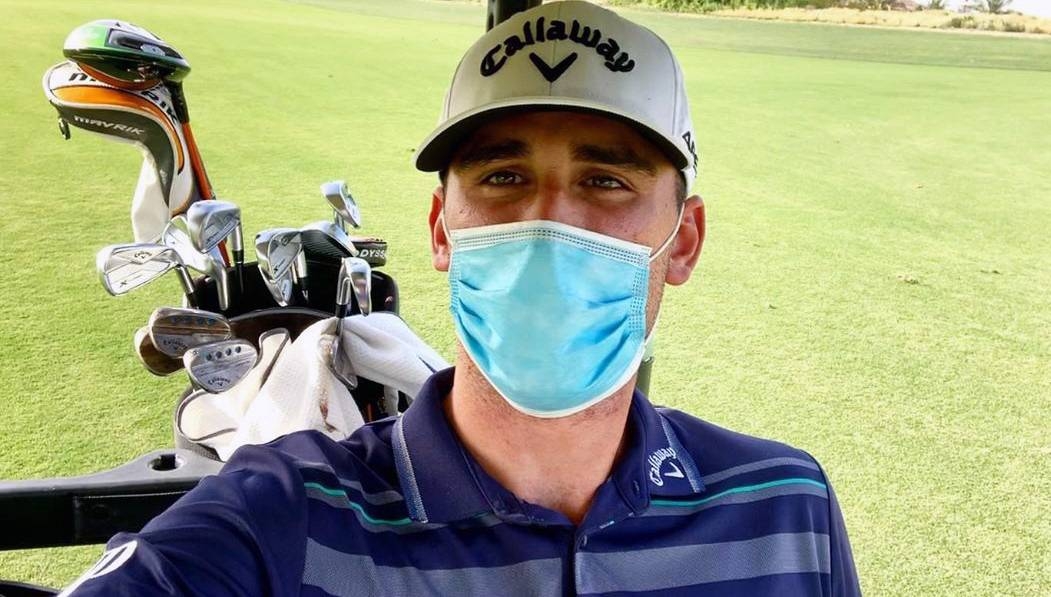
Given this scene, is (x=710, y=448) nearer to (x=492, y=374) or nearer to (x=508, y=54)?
(x=492, y=374)

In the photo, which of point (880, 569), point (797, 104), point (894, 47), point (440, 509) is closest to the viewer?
point (440, 509)

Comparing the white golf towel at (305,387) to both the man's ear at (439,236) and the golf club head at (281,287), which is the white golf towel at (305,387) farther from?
the man's ear at (439,236)

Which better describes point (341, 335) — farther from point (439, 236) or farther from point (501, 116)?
point (501, 116)

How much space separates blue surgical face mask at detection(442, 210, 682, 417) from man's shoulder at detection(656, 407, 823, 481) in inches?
7.1

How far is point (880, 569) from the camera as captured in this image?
241 centimetres

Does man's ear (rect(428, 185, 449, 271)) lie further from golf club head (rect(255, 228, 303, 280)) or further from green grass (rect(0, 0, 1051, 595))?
green grass (rect(0, 0, 1051, 595))

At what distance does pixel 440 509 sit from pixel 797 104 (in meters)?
11.2

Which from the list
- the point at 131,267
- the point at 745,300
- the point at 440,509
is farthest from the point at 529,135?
the point at 745,300

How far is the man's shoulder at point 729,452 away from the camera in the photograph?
128 cm

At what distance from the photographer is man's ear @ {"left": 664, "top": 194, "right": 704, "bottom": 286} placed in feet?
4.39

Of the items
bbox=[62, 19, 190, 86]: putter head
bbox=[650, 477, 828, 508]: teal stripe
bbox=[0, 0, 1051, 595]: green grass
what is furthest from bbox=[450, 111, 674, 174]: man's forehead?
bbox=[0, 0, 1051, 595]: green grass

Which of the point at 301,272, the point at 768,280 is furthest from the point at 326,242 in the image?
the point at 768,280

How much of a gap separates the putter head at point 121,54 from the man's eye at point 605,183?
1.25m

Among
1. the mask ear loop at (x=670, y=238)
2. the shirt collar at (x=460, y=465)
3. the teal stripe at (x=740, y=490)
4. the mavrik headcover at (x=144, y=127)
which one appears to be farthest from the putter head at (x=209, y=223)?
the teal stripe at (x=740, y=490)
